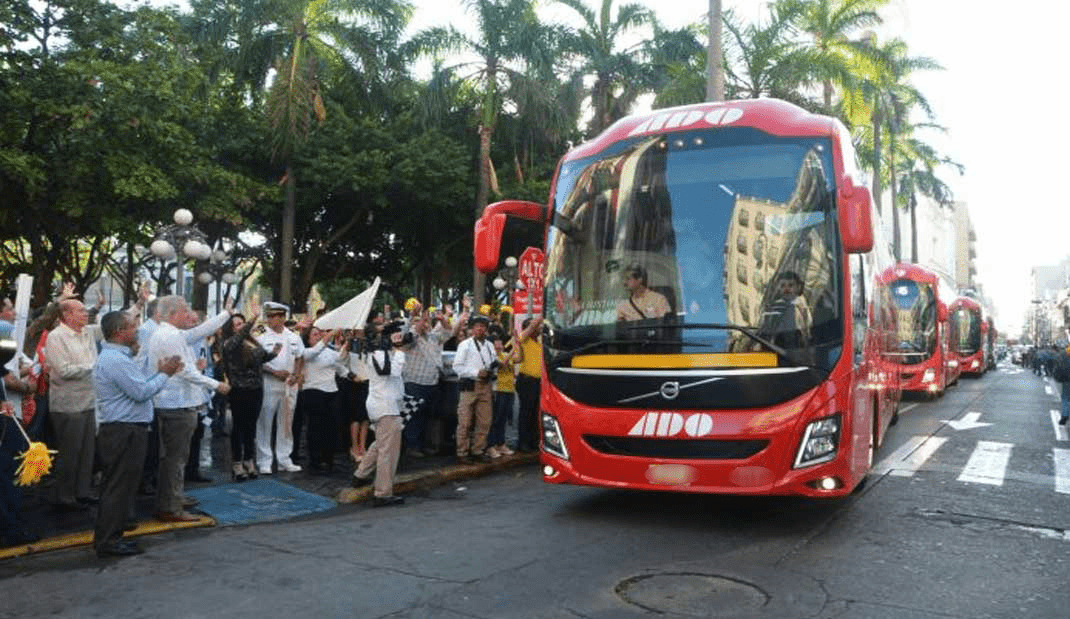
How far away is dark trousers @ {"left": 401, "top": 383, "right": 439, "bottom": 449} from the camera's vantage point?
1071 cm

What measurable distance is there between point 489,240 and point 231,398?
356cm

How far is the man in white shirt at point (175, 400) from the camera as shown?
6.86 metres

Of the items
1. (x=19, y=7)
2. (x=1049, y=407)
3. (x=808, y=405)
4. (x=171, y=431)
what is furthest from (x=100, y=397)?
(x=1049, y=407)

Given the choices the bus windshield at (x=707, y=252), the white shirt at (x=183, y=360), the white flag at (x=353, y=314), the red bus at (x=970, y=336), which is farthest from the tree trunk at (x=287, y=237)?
the red bus at (x=970, y=336)

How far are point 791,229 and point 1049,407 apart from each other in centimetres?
1674

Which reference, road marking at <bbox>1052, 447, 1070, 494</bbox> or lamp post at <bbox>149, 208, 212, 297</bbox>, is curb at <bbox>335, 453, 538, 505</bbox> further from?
lamp post at <bbox>149, 208, 212, 297</bbox>

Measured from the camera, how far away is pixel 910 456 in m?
11.1

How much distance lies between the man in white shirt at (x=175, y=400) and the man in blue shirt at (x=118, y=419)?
760 millimetres

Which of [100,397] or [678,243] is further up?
[678,243]

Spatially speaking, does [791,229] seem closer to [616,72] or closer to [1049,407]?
[1049,407]

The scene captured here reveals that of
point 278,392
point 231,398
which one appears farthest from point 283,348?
point 231,398

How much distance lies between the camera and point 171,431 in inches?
279

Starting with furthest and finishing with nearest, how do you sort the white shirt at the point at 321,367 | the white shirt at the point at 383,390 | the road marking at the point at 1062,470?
the white shirt at the point at 321,367 < the road marking at the point at 1062,470 < the white shirt at the point at 383,390

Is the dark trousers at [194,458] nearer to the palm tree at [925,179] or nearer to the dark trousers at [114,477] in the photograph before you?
the dark trousers at [114,477]
